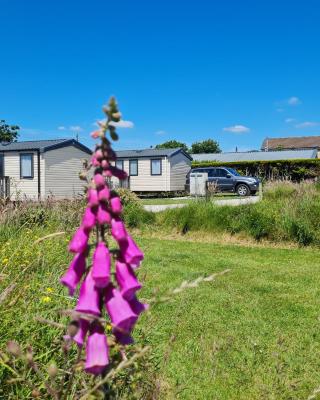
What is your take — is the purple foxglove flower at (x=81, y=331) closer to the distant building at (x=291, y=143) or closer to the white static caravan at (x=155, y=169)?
the white static caravan at (x=155, y=169)

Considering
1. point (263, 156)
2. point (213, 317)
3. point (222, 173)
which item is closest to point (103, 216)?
point (213, 317)

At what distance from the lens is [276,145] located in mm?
77812

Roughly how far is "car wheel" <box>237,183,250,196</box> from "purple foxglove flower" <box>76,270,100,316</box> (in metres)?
27.4

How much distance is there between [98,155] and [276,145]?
79726 mm

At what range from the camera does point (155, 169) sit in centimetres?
3250

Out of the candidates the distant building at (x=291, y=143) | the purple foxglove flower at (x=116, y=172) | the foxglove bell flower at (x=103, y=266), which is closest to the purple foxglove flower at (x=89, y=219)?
the foxglove bell flower at (x=103, y=266)

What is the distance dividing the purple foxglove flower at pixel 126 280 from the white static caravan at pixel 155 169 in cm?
3045

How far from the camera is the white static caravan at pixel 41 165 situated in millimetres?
25578

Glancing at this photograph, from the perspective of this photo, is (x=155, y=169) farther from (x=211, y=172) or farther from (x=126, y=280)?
(x=126, y=280)

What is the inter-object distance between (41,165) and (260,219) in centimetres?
1729

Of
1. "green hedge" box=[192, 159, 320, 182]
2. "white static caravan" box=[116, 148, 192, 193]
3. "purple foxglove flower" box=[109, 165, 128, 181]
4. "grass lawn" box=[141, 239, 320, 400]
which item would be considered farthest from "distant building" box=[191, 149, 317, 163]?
"purple foxglove flower" box=[109, 165, 128, 181]

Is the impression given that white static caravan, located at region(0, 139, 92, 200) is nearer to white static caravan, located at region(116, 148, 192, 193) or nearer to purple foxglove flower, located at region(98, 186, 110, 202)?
white static caravan, located at region(116, 148, 192, 193)

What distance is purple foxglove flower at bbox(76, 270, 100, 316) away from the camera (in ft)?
3.75

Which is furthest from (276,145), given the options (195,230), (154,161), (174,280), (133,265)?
(133,265)
